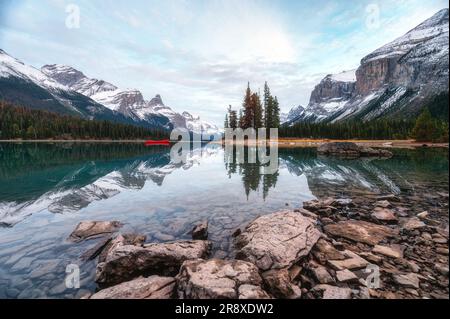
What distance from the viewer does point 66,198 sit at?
1642 cm

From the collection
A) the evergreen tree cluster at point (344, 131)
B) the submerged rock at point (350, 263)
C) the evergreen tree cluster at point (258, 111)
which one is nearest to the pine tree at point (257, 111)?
the evergreen tree cluster at point (258, 111)

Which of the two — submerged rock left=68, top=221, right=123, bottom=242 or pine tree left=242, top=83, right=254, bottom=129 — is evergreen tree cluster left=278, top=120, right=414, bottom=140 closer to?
pine tree left=242, top=83, right=254, bottom=129

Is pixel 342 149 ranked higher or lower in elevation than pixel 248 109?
lower

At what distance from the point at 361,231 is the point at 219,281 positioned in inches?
259

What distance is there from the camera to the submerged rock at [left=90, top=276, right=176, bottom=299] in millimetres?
5609

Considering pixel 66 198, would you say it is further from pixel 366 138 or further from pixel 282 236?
pixel 366 138

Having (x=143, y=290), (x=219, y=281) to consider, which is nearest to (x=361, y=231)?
(x=219, y=281)

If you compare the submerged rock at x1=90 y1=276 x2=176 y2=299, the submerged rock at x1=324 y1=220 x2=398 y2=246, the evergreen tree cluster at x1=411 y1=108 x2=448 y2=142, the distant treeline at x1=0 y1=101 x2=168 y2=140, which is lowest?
the submerged rock at x1=90 y1=276 x2=176 y2=299

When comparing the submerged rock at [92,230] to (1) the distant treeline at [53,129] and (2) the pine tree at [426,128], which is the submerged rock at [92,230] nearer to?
(2) the pine tree at [426,128]

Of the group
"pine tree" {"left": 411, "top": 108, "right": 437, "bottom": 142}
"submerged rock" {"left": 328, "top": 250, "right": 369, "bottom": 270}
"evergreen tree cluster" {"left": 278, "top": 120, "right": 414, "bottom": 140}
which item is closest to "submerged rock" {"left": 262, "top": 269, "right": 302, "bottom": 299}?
"submerged rock" {"left": 328, "top": 250, "right": 369, "bottom": 270}

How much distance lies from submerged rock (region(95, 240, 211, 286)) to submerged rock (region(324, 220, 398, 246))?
5.59 m

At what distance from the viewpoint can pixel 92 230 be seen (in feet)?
→ 33.8

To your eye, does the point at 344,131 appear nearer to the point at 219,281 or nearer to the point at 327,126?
the point at 327,126

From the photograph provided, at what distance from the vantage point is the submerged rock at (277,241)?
23.1 ft
